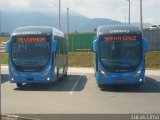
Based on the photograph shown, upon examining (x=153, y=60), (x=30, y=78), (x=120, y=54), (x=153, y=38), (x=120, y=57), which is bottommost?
(x=153, y=60)

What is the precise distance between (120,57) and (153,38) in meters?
30.3

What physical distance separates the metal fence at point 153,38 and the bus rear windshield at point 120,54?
29.6 meters

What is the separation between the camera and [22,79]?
22375 mm

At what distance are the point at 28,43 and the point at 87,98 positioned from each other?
18.6ft

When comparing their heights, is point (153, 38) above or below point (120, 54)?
above

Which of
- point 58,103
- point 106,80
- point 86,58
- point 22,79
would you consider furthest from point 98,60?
point 86,58

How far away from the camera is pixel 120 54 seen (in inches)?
846

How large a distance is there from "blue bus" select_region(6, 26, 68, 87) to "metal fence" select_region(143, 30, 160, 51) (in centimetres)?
2940

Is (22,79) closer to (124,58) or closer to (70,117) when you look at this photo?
(124,58)

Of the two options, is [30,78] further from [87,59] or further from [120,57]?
[87,59]

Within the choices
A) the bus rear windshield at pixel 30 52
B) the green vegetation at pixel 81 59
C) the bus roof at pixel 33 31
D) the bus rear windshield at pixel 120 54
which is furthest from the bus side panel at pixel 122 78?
the green vegetation at pixel 81 59


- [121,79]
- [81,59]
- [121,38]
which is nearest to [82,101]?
[121,79]

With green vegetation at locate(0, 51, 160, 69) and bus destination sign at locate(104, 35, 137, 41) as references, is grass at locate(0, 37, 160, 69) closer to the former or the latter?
green vegetation at locate(0, 51, 160, 69)

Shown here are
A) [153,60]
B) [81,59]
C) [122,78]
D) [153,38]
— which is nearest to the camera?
[122,78]
